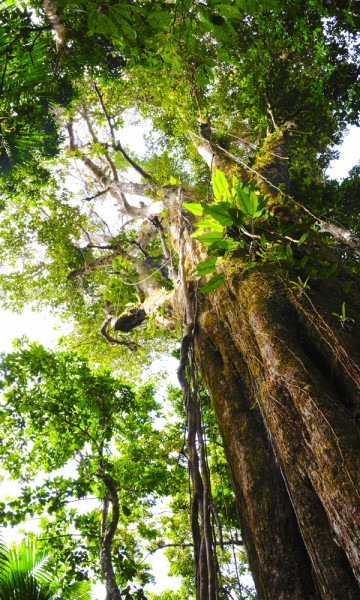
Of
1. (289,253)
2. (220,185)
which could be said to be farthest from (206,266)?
(220,185)

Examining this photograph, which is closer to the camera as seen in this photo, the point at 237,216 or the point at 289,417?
the point at 289,417

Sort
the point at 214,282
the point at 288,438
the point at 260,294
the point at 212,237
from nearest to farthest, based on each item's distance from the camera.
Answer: the point at 288,438 < the point at 260,294 < the point at 214,282 < the point at 212,237

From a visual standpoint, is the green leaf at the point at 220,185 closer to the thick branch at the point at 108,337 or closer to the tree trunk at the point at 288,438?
the tree trunk at the point at 288,438

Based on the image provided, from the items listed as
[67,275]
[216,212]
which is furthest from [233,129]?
[216,212]

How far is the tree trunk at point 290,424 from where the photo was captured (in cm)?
137

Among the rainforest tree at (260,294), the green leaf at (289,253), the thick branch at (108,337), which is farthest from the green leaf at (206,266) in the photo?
the thick branch at (108,337)

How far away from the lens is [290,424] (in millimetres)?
1705

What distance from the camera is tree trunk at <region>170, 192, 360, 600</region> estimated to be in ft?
4.48

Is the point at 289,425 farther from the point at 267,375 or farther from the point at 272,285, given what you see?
the point at 272,285

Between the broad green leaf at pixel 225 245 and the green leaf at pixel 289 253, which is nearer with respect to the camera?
the green leaf at pixel 289 253

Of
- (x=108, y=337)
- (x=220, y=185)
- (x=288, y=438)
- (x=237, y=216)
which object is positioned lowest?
(x=288, y=438)

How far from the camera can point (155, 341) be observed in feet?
31.4

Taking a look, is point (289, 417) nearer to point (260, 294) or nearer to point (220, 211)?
point (260, 294)

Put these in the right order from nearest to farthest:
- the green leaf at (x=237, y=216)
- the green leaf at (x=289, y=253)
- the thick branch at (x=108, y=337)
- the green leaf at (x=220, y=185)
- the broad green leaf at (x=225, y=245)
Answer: the green leaf at (x=289, y=253) < the green leaf at (x=237, y=216) < the broad green leaf at (x=225, y=245) < the green leaf at (x=220, y=185) < the thick branch at (x=108, y=337)
